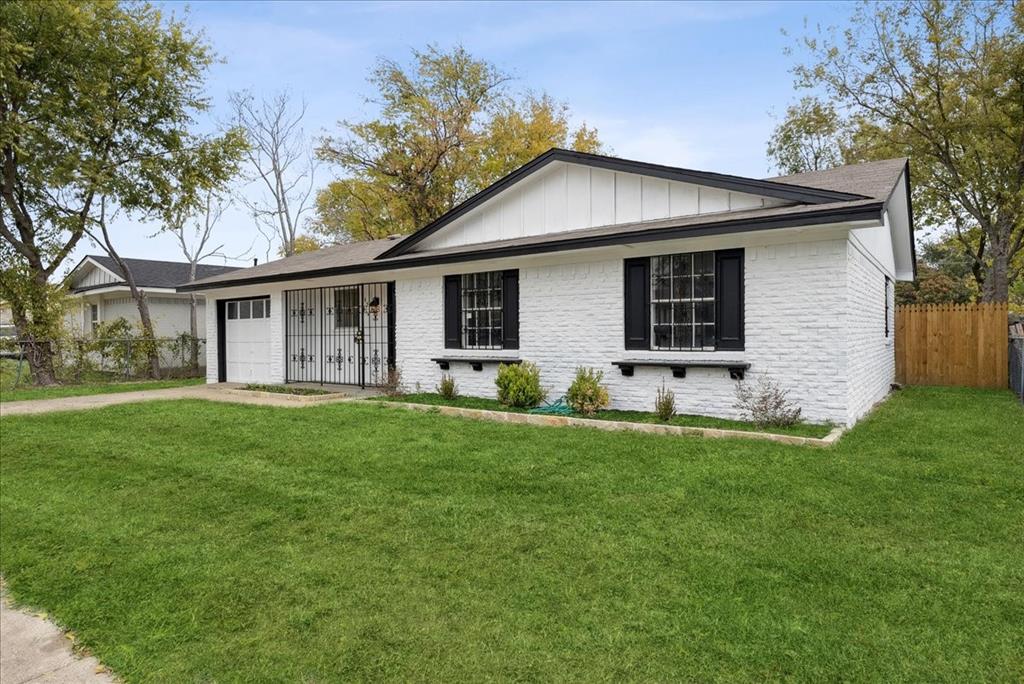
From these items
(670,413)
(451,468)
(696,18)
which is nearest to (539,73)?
(696,18)

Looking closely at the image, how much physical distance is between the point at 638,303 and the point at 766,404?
7.81 feet

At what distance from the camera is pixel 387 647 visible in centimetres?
303

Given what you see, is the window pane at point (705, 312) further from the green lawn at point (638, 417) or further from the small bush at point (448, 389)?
the small bush at point (448, 389)

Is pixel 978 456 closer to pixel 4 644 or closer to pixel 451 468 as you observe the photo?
pixel 451 468

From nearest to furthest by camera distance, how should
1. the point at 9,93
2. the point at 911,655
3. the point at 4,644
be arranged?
the point at 911,655 → the point at 4,644 → the point at 9,93

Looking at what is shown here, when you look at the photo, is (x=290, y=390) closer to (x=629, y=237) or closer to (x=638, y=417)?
(x=638, y=417)

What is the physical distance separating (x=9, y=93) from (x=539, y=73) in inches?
825

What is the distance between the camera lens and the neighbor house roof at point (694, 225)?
745cm

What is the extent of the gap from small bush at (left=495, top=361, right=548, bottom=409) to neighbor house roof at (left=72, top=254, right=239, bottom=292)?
18693 mm

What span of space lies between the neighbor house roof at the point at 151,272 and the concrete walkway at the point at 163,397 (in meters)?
11.7

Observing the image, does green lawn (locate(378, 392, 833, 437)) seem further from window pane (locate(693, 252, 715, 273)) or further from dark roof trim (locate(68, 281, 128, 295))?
dark roof trim (locate(68, 281, 128, 295))

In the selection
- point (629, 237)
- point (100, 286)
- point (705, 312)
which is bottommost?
point (705, 312)

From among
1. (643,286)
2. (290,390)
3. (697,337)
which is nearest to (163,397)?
(290,390)

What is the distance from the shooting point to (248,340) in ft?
53.0
